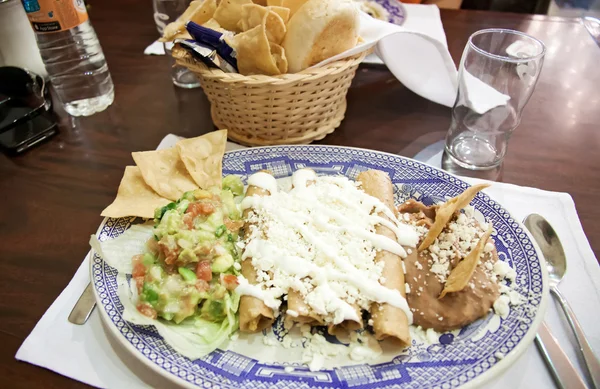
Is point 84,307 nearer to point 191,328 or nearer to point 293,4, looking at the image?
point 191,328

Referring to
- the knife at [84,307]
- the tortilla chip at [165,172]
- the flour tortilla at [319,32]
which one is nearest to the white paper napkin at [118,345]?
the knife at [84,307]

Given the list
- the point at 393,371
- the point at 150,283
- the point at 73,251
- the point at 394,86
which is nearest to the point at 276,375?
the point at 393,371

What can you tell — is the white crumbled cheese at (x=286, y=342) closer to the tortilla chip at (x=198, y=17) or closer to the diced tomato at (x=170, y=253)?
the diced tomato at (x=170, y=253)

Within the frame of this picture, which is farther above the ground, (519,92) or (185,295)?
(519,92)

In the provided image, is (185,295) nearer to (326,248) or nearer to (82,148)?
(326,248)

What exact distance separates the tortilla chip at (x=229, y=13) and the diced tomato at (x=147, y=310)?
111 cm

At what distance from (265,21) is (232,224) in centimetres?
70

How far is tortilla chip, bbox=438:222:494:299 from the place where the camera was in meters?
1.09

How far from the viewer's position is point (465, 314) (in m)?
1.09

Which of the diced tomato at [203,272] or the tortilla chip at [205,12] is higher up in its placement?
the tortilla chip at [205,12]

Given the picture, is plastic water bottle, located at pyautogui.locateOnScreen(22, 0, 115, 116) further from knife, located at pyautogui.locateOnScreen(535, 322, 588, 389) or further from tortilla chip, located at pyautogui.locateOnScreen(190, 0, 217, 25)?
knife, located at pyautogui.locateOnScreen(535, 322, 588, 389)

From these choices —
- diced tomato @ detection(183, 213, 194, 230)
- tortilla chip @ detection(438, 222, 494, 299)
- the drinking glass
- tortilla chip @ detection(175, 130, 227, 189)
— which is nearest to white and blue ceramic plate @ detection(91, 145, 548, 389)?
tortilla chip @ detection(438, 222, 494, 299)

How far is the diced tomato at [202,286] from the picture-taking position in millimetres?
1132

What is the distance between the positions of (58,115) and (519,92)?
1.98 meters
